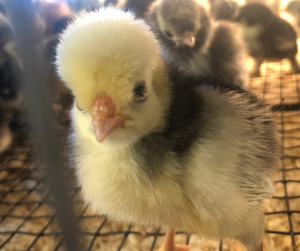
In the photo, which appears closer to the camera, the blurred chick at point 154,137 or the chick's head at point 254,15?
the blurred chick at point 154,137

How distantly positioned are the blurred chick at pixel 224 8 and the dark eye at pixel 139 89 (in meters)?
1.04

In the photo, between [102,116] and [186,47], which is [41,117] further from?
[186,47]

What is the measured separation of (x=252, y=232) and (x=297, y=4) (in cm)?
127

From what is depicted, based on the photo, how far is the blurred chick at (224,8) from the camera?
1.43 metres

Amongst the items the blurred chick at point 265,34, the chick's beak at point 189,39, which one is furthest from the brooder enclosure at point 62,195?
the chick's beak at point 189,39

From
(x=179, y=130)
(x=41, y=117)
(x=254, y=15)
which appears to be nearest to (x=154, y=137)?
(x=179, y=130)

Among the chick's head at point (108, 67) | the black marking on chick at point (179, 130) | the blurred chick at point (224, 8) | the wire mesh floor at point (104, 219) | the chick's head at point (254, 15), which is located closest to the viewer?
the chick's head at point (108, 67)

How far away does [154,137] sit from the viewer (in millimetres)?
565

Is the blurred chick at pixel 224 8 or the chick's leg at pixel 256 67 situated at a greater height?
the blurred chick at pixel 224 8

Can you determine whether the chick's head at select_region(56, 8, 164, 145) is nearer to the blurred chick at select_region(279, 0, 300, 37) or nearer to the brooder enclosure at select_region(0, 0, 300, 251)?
the brooder enclosure at select_region(0, 0, 300, 251)

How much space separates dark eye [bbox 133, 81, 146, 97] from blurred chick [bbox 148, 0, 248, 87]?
2.01ft

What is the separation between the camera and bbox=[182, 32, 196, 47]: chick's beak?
3.60ft

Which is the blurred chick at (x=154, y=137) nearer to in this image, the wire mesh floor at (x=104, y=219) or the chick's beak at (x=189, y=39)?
the wire mesh floor at (x=104, y=219)

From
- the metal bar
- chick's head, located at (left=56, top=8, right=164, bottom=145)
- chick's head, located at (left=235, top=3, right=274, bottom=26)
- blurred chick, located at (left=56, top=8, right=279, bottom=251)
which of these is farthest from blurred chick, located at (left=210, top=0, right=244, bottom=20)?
the metal bar
